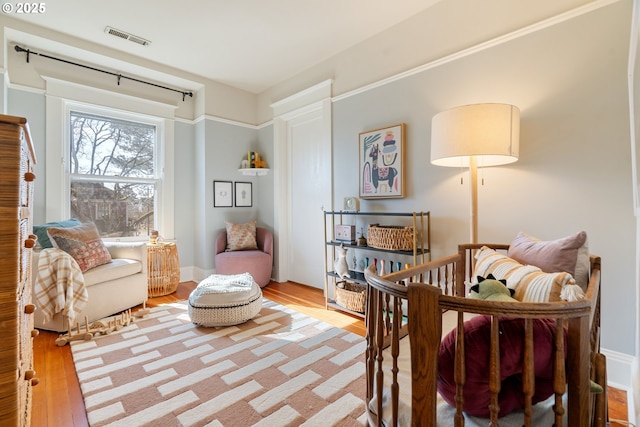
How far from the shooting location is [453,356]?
76cm

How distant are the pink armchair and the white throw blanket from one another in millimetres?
→ 1494

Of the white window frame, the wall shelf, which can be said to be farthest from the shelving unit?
the white window frame

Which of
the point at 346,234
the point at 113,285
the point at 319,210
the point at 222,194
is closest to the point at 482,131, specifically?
the point at 346,234

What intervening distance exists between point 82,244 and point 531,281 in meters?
3.24

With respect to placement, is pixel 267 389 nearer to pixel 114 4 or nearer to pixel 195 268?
pixel 195 268

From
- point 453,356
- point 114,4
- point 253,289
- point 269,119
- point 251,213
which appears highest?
point 114,4

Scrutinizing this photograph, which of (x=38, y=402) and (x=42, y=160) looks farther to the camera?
(x=42, y=160)

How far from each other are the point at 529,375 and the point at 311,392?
1.26 m

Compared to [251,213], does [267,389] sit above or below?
below

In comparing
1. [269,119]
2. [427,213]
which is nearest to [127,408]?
[427,213]

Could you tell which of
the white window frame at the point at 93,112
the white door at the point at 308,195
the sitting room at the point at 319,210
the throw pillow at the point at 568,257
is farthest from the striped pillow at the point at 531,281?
the white window frame at the point at 93,112

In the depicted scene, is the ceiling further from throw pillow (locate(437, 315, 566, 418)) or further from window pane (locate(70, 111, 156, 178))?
throw pillow (locate(437, 315, 566, 418))

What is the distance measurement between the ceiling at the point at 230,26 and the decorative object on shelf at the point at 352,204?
160 centimetres

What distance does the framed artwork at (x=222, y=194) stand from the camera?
4.06 m
